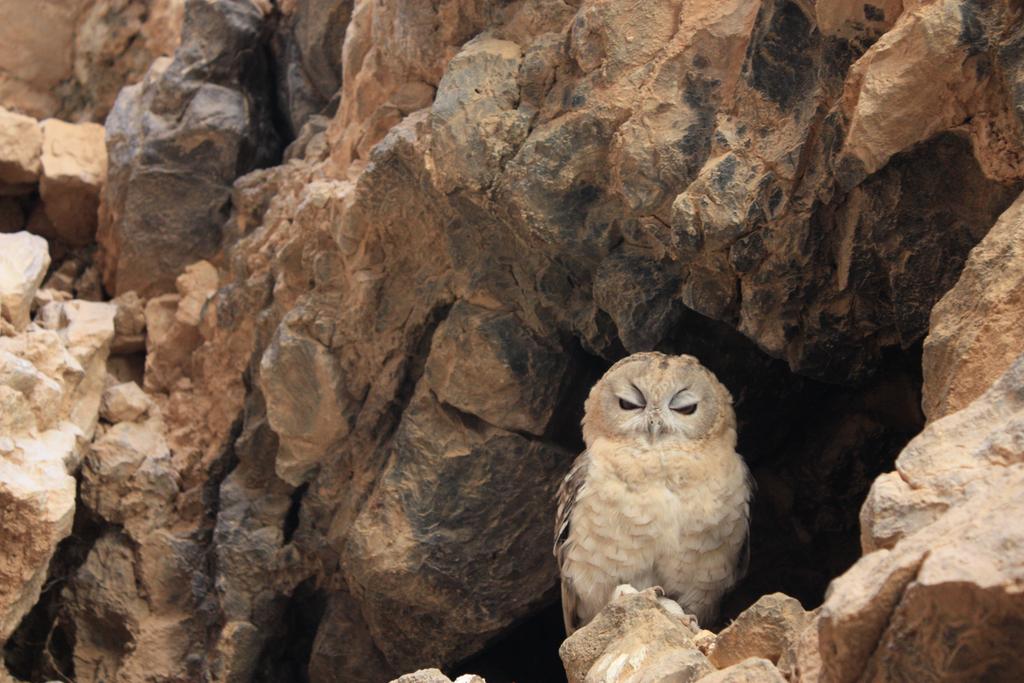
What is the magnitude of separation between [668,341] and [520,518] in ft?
3.36

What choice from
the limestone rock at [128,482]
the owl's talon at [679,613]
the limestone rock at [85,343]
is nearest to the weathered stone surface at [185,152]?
the limestone rock at [85,343]

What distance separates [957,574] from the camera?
206 centimetres

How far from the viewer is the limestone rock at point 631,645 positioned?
3047mm

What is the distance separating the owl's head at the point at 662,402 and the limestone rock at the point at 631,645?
0.97 meters

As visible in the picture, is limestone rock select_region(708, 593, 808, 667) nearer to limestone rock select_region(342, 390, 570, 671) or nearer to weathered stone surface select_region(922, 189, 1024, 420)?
weathered stone surface select_region(922, 189, 1024, 420)

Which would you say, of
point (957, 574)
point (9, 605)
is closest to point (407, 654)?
point (9, 605)

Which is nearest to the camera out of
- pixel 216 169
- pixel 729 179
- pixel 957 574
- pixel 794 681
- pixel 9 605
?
pixel 957 574

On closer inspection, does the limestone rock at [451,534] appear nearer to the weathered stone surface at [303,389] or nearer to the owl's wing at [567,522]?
the weathered stone surface at [303,389]

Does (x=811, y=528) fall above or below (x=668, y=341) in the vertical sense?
below

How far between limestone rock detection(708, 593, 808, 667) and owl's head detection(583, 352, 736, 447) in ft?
4.53

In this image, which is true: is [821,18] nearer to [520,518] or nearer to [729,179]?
[729,179]

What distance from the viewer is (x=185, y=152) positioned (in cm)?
663

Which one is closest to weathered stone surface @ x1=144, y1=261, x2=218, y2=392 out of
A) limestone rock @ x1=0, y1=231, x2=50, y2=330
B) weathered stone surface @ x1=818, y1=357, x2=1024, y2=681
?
limestone rock @ x1=0, y1=231, x2=50, y2=330

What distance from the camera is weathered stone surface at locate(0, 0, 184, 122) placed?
25.2 ft
